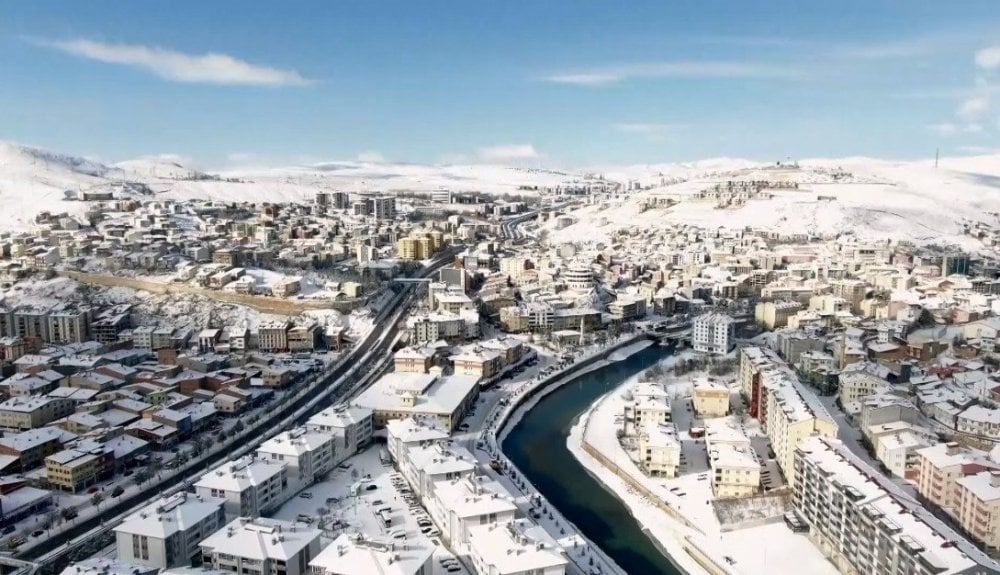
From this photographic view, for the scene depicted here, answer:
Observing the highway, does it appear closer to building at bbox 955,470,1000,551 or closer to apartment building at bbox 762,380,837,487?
apartment building at bbox 762,380,837,487

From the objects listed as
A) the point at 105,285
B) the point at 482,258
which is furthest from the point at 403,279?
the point at 105,285

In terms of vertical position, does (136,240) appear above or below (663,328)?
above

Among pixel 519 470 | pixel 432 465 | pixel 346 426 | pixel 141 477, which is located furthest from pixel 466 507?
pixel 141 477

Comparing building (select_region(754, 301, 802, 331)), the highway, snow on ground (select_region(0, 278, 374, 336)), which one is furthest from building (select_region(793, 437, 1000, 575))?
snow on ground (select_region(0, 278, 374, 336))

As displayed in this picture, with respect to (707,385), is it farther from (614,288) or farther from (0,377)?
(0,377)

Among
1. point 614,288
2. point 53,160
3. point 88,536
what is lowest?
point 88,536

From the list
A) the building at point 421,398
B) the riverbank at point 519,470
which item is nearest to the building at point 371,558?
the riverbank at point 519,470

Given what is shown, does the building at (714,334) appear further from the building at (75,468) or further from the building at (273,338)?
the building at (75,468)

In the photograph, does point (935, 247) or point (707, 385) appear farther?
point (935, 247)
